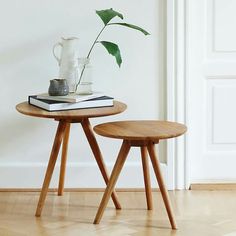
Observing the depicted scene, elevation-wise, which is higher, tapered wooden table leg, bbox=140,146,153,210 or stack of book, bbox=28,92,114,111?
stack of book, bbox=28,92,114,111

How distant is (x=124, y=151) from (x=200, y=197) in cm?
70

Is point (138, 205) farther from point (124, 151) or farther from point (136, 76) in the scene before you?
point (136, 76)

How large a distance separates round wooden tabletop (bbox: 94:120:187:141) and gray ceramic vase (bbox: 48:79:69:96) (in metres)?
0.27

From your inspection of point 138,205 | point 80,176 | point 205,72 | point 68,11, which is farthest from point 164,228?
point 68,11

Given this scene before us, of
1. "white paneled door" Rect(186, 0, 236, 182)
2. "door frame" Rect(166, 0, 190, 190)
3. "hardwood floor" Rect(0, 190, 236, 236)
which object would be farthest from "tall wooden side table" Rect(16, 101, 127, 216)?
"white paneled door" Rect(186, 0, 236, 182)

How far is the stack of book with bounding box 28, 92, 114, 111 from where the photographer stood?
3.20 m

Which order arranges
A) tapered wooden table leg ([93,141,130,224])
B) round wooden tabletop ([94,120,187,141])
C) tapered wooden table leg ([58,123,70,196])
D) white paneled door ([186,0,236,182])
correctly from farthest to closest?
1. white paneled door ([186,0,236,182])
2. tapered wooden table leg ([58,123,70,196])
3. tapered wooden table leg ([93,141,130,224])
4. round wooden tabletop ([94,120,187,141])

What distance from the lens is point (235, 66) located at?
148 inches

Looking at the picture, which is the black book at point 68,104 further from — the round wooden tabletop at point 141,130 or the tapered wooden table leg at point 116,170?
the tapered wooden table leg at point 116,170

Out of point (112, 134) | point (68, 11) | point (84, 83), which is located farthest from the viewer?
point (68, 11)

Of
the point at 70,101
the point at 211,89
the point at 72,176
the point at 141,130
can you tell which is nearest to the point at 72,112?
the point at 70,101

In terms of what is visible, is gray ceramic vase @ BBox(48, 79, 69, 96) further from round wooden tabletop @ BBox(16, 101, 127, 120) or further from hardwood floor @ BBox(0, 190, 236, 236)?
hardwood floor @ BBox(0, 190, 236, 236)

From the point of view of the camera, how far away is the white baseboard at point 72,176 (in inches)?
146

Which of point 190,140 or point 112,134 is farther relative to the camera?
point 190,140
